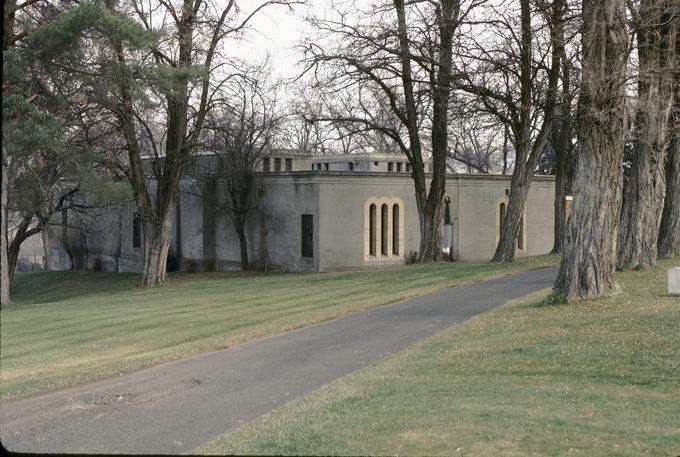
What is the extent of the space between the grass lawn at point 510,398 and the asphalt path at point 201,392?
1.93 ft

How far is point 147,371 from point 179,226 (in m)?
34.3

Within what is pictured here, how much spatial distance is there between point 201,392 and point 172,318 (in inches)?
397

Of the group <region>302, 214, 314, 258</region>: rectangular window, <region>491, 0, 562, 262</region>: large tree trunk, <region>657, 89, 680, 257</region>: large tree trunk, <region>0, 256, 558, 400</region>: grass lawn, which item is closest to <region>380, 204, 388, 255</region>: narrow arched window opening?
<region>302, 214, 314, 258</region>: rectangular window

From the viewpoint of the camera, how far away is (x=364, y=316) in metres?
19.3

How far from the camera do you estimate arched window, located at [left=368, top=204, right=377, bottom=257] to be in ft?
135

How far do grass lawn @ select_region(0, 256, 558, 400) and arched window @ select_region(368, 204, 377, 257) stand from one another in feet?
27.4

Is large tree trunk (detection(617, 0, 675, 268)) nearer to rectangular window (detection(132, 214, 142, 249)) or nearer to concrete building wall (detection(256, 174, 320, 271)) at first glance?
concrete building wall (detection(256, 174, 320, 271))

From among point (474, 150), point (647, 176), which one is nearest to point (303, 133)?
point (474, 150)

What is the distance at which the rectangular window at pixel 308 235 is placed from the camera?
39938 millimetres

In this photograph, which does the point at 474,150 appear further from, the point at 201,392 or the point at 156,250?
the point at 201,392

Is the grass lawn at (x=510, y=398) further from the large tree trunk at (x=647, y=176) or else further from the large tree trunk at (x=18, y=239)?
the large tree trunk at (x=18, y=239)

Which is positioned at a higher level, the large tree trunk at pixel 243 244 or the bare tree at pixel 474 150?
the bare tree at pixel 474 150

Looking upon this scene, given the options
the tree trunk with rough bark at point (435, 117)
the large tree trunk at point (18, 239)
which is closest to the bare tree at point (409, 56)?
the tree trunk with rough bark at point (435, 117)

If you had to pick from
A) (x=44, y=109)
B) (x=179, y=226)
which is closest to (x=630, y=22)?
(x=44, y=109)
